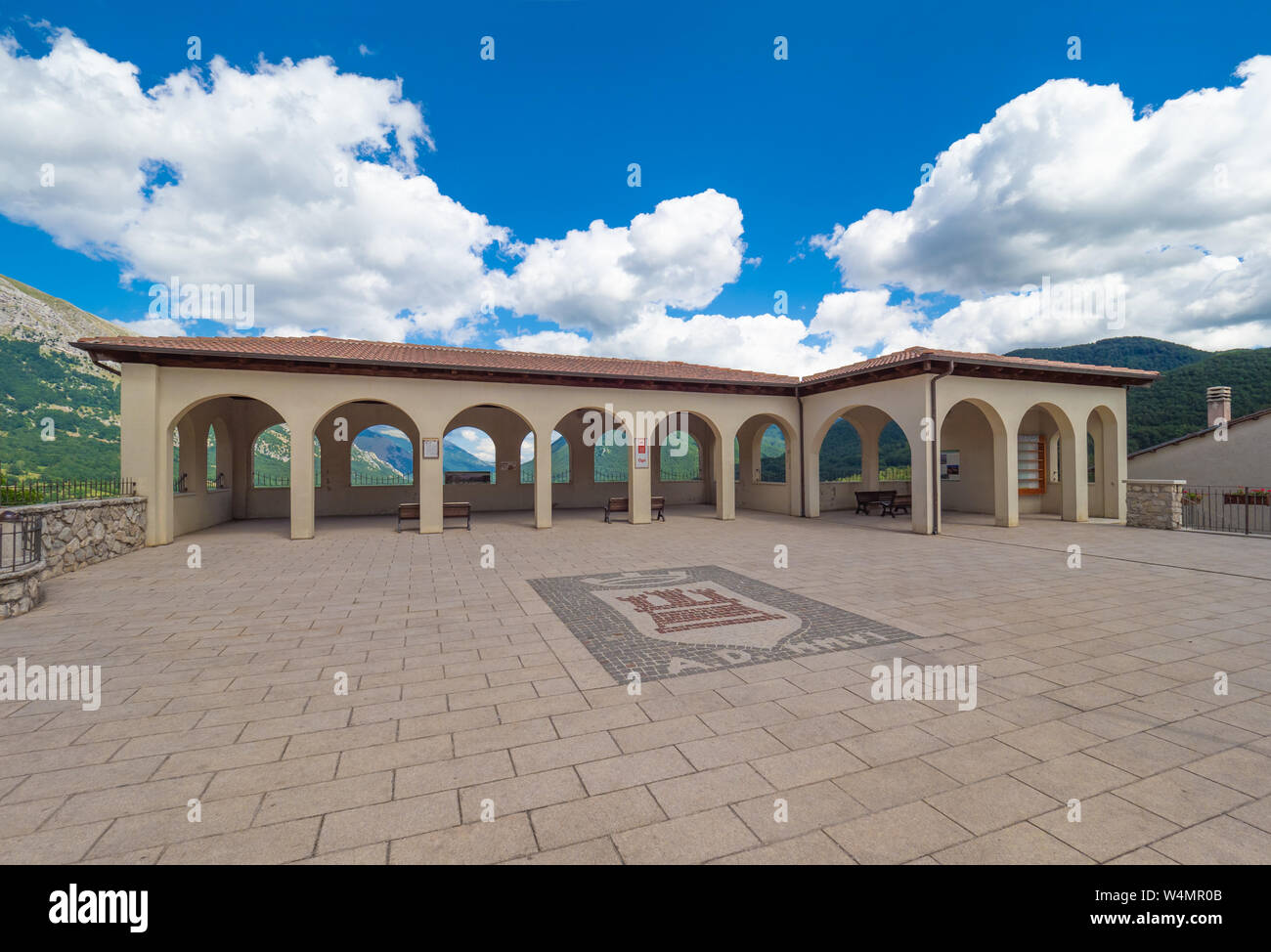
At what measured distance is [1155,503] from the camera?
1307 cm

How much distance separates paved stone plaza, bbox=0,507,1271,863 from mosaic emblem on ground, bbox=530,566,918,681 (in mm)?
66

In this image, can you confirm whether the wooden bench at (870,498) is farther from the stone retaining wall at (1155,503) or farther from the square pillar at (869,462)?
the stone retaining wall at (1155,503)

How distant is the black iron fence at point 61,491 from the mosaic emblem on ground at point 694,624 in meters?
7.78

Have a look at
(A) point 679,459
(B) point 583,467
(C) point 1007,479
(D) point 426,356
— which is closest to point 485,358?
(D) point 426,356

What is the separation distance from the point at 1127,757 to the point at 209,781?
4796mm

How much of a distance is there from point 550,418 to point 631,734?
11770mm

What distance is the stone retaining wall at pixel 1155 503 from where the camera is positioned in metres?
12.8

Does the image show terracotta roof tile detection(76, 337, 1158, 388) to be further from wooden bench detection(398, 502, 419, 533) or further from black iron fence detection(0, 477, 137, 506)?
wooden bench detection(398, 502, 419, 533)

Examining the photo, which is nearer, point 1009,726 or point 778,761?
point 778,761
